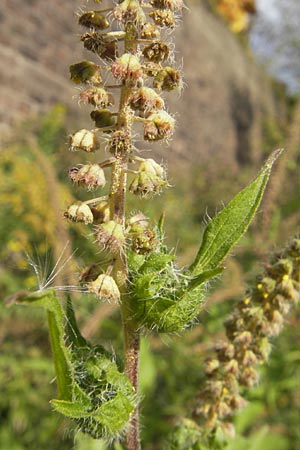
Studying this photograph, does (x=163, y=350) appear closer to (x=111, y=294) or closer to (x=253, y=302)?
(x=253, y=302)

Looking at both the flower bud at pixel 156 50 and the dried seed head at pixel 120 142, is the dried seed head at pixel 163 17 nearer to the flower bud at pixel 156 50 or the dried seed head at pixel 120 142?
the flower bud at pixel 156 50

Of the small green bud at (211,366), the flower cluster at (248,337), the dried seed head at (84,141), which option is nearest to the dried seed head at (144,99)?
the dried seed head at (84,141)

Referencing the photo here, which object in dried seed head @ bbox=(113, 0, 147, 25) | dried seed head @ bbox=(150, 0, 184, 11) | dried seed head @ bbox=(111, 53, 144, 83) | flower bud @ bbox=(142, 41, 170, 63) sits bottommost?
dried seed head @ bbox=(111, 53, 144, 83)

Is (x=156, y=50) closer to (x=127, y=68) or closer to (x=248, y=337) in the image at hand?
(x=127, y=68)

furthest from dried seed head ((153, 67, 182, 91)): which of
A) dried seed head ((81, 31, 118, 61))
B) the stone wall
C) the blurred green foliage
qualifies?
the stone wall

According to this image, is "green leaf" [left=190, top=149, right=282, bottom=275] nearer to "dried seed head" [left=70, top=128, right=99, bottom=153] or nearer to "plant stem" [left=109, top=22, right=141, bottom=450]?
"plant stem" [left=109, top=22, right=141, bottom=450]

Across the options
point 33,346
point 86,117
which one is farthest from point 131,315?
point 86,117

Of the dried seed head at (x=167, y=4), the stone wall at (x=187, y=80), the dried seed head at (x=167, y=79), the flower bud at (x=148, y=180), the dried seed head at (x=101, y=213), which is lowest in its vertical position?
the dried seed head at (x=101, y=213)
